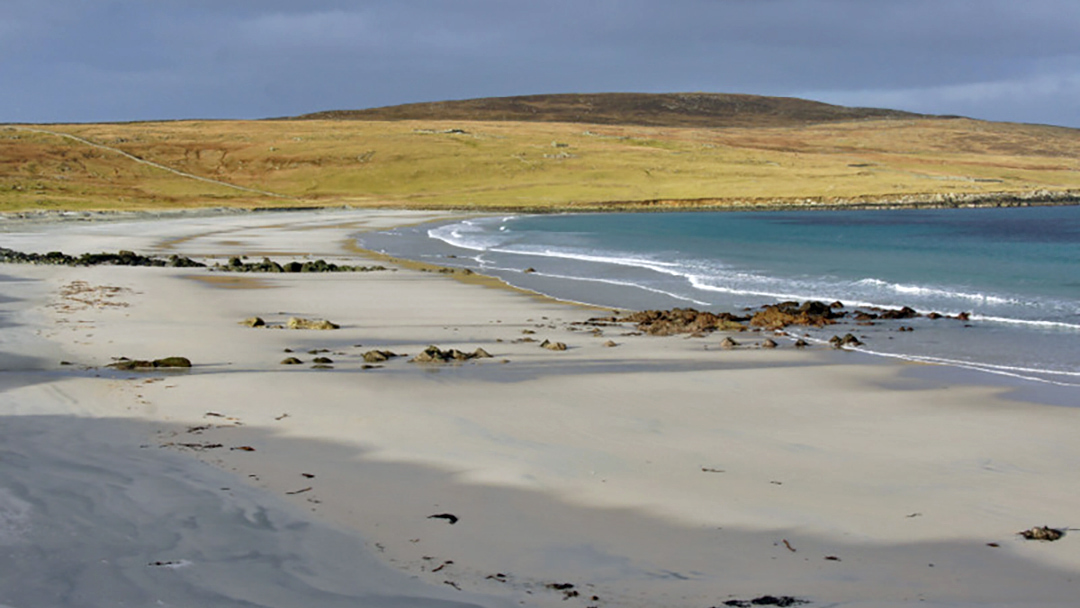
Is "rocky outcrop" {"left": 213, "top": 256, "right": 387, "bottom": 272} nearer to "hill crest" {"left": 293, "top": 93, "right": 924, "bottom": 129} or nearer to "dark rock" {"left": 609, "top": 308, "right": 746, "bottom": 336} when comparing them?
"dark rock" {"left": 609, "top": 308, "right": 746, "bottom": 336}

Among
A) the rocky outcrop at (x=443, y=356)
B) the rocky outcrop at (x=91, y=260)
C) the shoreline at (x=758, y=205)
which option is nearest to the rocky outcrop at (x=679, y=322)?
the rocky outcrop at (x=443, y=356)

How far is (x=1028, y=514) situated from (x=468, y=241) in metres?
36.4

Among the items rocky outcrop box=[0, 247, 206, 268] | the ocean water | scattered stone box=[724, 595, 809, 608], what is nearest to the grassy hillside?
the ocean water

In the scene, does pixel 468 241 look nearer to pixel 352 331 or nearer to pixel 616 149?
pixel 352 331

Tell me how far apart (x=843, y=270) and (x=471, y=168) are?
74752 millimetres

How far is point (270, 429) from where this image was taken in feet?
27.0

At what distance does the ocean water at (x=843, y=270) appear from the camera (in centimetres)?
1521

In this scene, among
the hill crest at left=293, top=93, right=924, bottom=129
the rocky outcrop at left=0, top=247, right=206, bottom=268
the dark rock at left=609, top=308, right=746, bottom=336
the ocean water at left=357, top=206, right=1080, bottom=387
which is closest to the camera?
the ocean water at left=357, top=206, right=1080, bottom=387

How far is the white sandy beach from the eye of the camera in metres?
4.98

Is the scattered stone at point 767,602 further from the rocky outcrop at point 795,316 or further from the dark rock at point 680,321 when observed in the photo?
the rocky outcrop at point 795,316

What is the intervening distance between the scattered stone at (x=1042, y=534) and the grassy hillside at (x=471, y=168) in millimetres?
61957

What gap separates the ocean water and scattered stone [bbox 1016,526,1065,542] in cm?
638

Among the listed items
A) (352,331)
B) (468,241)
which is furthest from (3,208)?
(352,331)

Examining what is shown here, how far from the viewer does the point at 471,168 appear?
100438 mm
